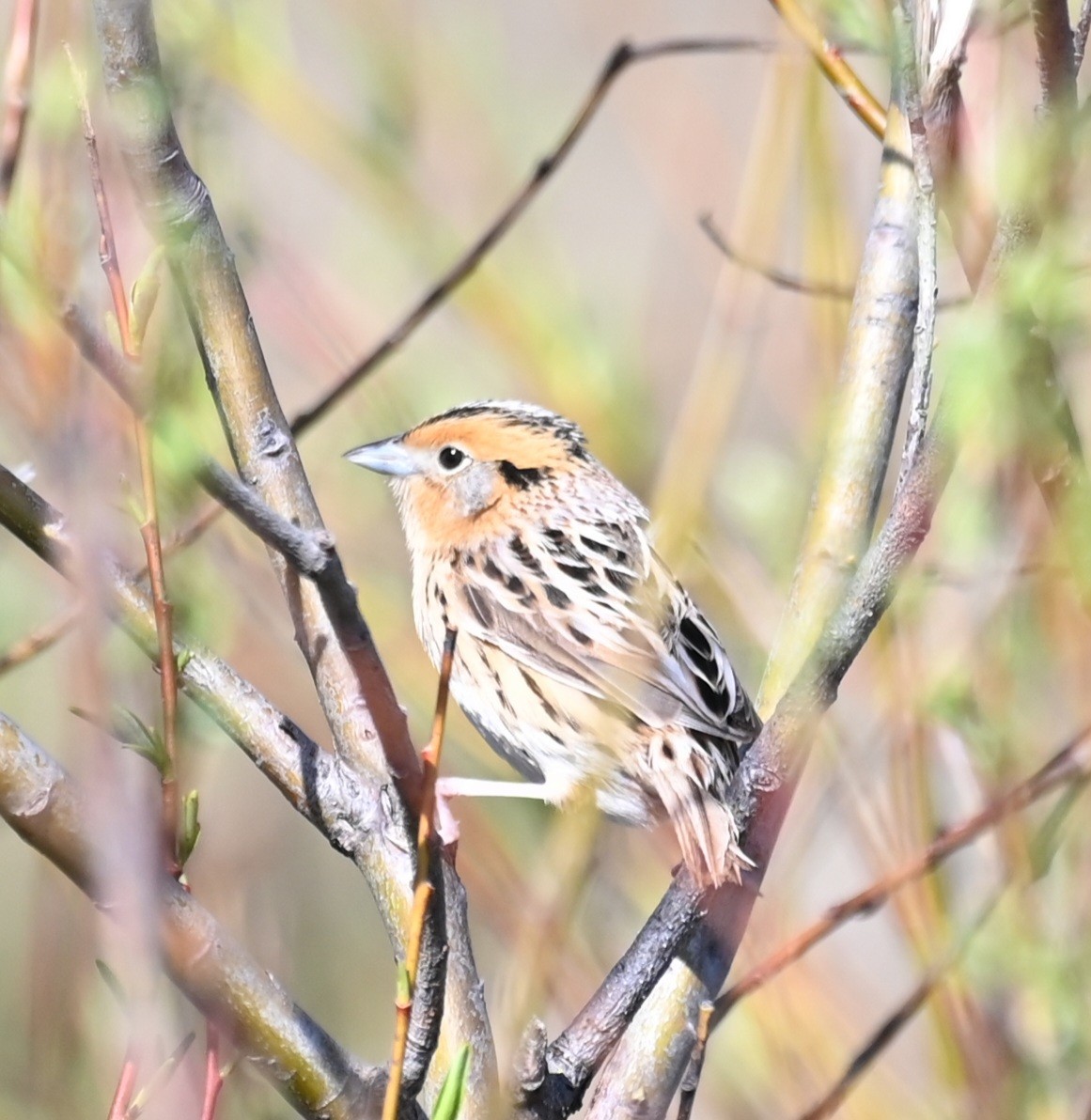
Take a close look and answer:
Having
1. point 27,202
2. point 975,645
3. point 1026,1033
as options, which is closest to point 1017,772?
point 975,645

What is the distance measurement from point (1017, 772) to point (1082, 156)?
1.25m

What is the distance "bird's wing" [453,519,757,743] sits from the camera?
349cm

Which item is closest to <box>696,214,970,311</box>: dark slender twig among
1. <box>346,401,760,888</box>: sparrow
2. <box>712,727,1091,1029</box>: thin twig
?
<box>346,401,760,888</box>: sparrow

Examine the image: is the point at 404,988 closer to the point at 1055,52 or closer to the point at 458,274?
the point at 1055,52

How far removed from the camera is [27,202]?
7.79 feet

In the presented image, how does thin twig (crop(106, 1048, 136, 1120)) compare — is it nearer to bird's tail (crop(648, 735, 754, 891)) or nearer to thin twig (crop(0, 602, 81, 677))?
thin twig (crop(0, 602, 81, 677))

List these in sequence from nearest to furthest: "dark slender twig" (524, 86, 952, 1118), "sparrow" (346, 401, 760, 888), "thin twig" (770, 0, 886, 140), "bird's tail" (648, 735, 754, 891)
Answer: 1. "dark slender twig" (524, 86, 952, 1118)
2. "bird's tail" (648, 735, 754, 891)
3. "thin twig" (770, 0, 886, 140)
4. "sparrow" (346, 401, 760, 888)

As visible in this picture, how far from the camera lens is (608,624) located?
371 centimetres

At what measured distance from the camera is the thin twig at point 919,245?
224 cm

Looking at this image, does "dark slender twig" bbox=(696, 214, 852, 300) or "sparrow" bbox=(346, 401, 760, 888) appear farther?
"dark slender twig" bbox=(696, 214, 852, 300)

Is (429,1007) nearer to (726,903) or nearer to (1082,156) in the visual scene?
(726,903)

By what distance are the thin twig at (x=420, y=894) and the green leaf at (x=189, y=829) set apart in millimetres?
331

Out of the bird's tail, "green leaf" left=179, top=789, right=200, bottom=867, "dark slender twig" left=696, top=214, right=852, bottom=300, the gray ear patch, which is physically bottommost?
the bird's tail

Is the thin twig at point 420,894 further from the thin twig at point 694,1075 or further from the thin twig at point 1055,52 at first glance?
the thin twig at point 1055,52
